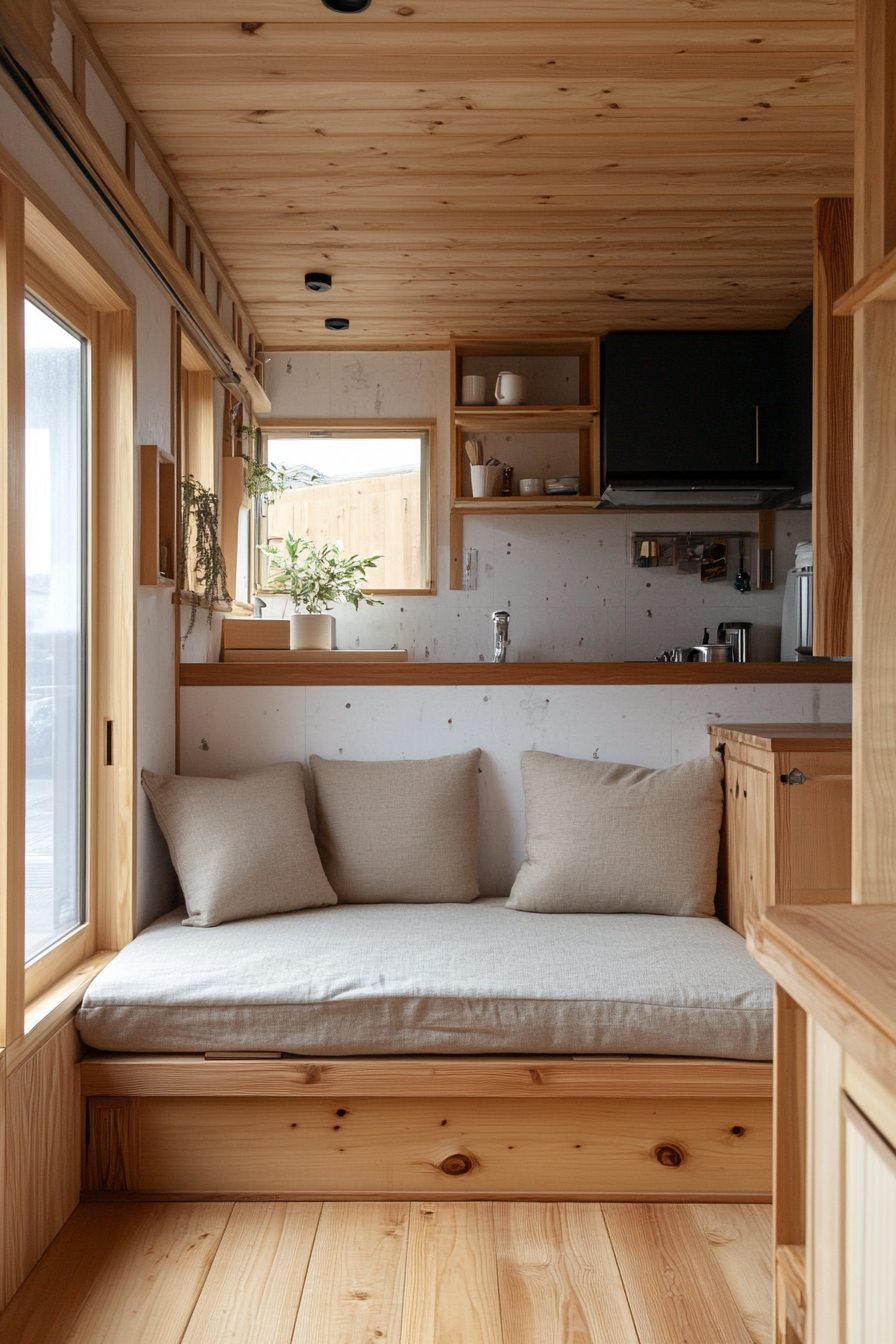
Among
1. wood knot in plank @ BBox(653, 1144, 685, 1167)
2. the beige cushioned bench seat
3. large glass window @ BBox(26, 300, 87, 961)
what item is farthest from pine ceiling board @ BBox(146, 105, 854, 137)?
wood knot in plank @ BBox(653, 1144, 685, 1167)

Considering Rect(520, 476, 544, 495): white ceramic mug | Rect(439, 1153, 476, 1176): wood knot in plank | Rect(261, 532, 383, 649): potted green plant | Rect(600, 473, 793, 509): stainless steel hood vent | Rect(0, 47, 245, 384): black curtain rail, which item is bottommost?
Rect(439, 1153, 476, 1176): wood knot in plank

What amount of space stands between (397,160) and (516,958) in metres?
2.04

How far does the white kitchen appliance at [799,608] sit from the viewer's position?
3.74 metres

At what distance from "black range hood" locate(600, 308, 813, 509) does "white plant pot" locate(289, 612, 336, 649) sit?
4.08 ft

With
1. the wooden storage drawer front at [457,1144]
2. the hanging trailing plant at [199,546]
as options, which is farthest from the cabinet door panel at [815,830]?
the hanging trailing plant at [199,546]

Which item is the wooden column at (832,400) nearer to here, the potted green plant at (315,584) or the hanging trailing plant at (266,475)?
the potted green plant at (315,584)

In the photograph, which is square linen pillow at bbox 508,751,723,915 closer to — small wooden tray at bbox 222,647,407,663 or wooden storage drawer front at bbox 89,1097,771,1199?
wooden storage drawer front at bbox 89,1097,771,1199

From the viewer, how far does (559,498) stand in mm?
3982

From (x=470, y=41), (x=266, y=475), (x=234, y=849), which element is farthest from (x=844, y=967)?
(x=266, y=475)

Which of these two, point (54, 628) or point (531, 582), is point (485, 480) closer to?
point (531, 582)

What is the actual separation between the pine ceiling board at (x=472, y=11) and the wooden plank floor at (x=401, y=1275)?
2447 millimetres

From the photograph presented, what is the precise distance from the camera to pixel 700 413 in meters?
3.86

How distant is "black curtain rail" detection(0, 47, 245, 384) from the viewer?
1.72 metres

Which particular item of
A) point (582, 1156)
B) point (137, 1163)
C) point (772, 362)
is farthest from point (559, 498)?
point (137, 1163)
